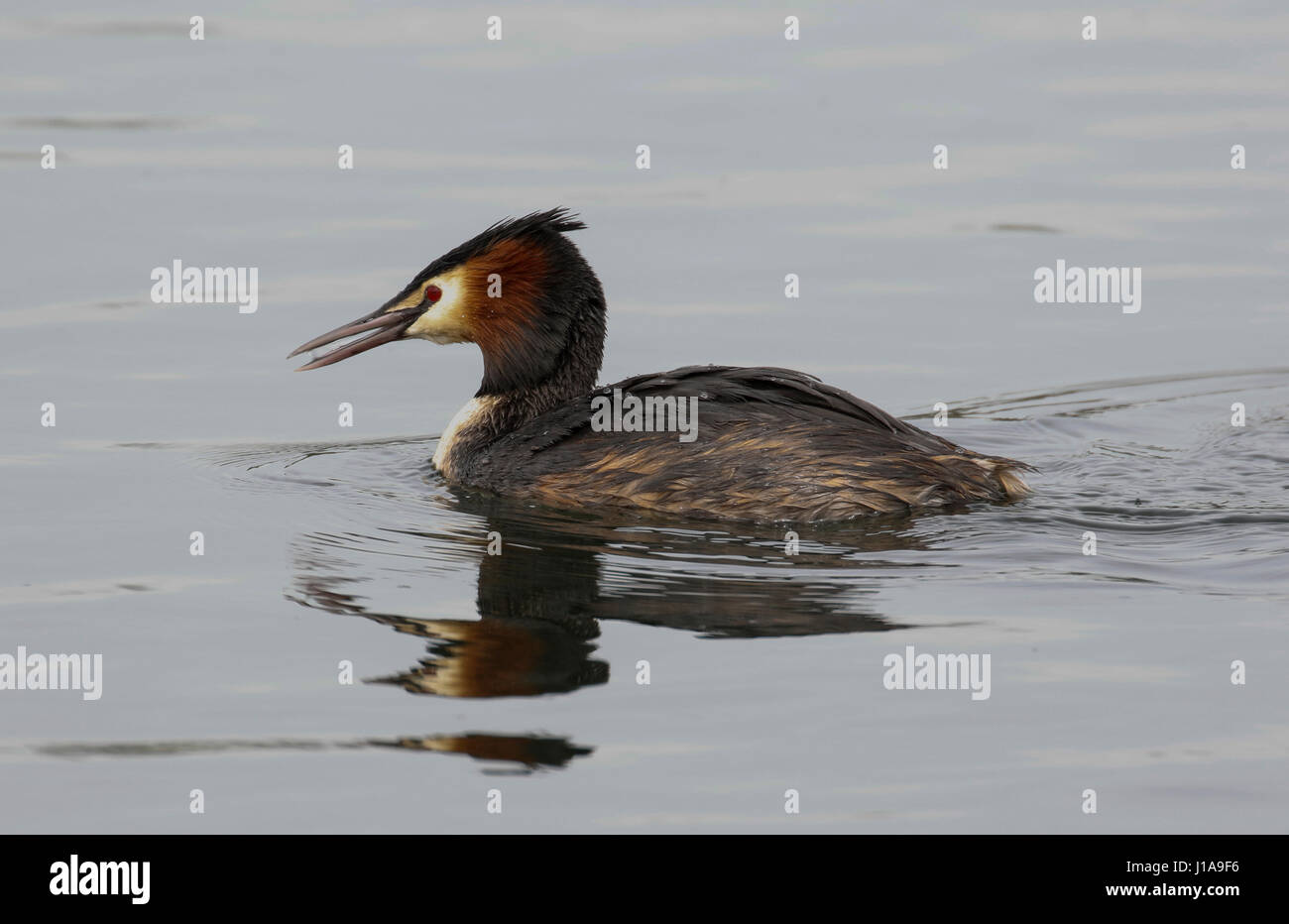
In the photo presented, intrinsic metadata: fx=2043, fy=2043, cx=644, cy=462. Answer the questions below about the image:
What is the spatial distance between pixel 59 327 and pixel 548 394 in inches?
154

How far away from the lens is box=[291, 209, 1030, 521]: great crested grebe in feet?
31.0

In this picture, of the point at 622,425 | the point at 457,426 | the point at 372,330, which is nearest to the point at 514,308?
the point at 457,426

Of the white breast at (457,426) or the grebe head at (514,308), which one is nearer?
the grebe head at (514,308)

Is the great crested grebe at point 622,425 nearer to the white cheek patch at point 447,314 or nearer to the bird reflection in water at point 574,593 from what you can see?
the white cheek patch at point 447,314

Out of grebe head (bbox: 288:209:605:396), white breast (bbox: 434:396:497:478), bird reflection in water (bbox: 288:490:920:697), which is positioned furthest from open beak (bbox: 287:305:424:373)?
bird reflection in water (bbox: 288:490:920:697)

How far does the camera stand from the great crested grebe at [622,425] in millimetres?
9438

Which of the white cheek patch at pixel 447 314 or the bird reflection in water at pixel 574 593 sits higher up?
the white cheek patch at pixel 447 314

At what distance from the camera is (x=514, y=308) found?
34.0 ft

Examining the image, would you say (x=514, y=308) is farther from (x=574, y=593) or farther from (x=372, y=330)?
(x=574, y=593)

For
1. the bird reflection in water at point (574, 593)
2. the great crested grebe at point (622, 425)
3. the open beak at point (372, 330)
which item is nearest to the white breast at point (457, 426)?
the great crested grebe at point (622, 425)

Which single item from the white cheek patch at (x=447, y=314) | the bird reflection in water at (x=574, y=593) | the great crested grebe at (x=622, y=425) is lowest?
the bird reflection in water at (x=574, y=593)

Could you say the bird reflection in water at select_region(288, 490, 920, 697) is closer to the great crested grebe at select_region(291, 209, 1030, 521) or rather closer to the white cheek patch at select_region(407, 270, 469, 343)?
the great crested grebe at select_region(291, 209, 1030, 521)

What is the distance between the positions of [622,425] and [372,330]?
5.34 ft

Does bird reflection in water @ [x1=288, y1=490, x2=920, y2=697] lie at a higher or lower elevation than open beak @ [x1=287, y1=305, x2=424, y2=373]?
lower
